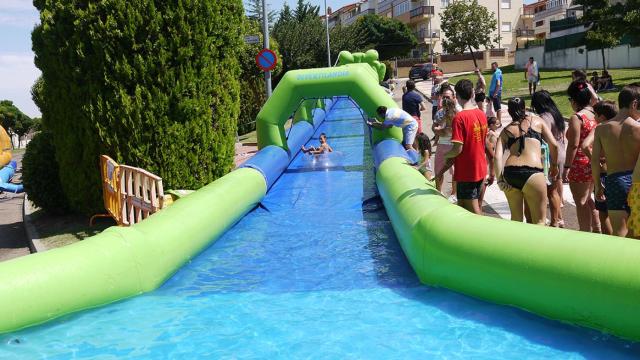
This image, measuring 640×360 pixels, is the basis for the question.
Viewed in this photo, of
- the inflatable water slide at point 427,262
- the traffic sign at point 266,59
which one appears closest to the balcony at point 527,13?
the traffic sign at point 266,59

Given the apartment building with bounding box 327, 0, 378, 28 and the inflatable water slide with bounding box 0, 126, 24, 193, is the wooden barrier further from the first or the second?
the apartment building with bounding box 327, 0, 378, 28

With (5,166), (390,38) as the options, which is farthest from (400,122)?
(390,38)

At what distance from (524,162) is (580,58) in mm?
35966

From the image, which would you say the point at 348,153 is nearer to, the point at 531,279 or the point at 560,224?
the point at 560,224

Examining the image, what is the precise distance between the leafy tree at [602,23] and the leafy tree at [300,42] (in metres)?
17.3

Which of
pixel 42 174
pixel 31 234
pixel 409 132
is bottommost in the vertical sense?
pixel 31 234

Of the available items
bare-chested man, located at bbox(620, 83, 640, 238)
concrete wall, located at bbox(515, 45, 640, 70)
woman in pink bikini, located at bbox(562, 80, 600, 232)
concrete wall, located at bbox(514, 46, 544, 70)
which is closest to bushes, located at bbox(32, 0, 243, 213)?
woman in pink bikini, located at bbox(562, 80, 600, 232)

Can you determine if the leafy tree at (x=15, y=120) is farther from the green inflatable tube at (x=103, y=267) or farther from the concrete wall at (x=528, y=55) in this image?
the green inflatable tube at (x=103, y=267)

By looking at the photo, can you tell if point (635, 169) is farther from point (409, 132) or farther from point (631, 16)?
point (631, 16)

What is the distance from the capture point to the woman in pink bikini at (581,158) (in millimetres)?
5816

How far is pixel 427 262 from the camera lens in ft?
16.8

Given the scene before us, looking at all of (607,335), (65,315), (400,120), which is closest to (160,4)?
(400,120)

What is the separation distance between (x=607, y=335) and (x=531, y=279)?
601mm

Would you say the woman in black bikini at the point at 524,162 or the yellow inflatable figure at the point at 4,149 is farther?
the yellow inflatable figure at the point at 4,149
